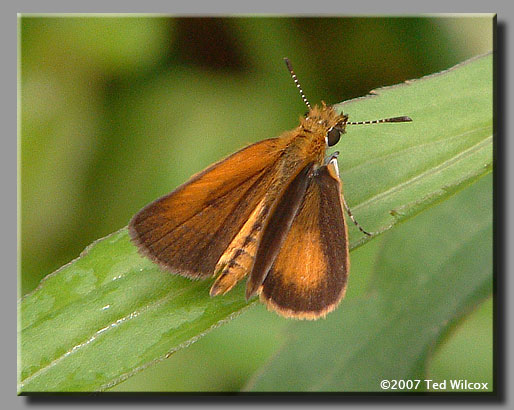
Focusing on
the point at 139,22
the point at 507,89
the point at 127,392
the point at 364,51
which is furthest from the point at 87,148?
the point at 507,89

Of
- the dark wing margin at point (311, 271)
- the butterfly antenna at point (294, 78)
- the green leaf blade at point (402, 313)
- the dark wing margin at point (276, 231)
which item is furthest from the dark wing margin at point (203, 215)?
the green leaf blade at point (402, 313)

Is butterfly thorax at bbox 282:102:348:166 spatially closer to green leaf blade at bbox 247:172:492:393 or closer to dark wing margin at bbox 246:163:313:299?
dark wing margin at bbox 246:163:313:299

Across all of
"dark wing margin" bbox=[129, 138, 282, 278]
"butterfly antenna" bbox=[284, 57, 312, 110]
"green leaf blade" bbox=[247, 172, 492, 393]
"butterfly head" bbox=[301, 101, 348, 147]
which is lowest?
"green leaf blade" bbox=[247, 172, 492, 393]

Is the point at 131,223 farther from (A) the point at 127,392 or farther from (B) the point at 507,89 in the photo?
(B) the point at 507,89

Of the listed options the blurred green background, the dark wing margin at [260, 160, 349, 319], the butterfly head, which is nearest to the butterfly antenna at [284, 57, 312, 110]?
the blurred green background

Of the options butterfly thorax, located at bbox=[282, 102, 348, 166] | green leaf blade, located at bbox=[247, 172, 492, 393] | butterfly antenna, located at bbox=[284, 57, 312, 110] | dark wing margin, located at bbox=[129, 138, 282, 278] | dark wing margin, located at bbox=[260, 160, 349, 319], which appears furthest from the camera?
butterfly antenna, located at bbox=[284, 57, 312, 110]

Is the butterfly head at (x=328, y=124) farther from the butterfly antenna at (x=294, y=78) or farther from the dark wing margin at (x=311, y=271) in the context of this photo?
the butterfly antenna at (x=294, y=78)

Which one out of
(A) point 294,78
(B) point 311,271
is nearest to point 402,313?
(B) point 311,271
